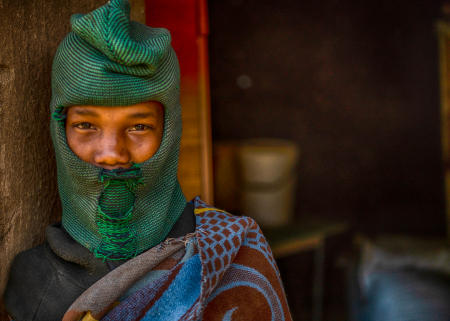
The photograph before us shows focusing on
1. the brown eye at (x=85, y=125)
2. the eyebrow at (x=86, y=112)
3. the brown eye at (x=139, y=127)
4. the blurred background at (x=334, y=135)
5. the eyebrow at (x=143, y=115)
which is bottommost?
the blurred background at (x=334, y=135)

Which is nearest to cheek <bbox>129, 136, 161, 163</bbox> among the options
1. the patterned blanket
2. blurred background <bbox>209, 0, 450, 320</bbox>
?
the patterned blanket

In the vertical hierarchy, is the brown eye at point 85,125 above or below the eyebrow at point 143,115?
below

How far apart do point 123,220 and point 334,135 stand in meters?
3.26

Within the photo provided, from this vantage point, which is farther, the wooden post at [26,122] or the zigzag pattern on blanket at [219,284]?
the wooden post at [26,122]

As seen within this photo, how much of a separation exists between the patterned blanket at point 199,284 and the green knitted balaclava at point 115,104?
0.09 metres

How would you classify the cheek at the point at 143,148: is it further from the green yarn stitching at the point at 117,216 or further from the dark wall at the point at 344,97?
the dark wall at the point at 344,97

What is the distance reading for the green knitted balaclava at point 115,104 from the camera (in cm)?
127

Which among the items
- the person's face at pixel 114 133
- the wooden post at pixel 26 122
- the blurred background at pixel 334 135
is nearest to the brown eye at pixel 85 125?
the person's face at pixel 114 133

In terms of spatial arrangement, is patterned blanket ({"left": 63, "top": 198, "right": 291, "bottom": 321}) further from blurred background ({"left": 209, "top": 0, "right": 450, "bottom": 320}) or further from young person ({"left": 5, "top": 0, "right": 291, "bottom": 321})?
blurred background ({"left": 209, "top": 0, "right": 450, "bottom": 320})

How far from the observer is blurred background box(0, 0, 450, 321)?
11.4ft

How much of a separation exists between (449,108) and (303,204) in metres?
1.53

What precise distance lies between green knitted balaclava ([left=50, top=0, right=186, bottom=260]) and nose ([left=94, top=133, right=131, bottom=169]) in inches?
1.0

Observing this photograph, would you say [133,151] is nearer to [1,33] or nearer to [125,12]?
[125,12]

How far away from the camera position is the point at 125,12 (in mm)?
1372
